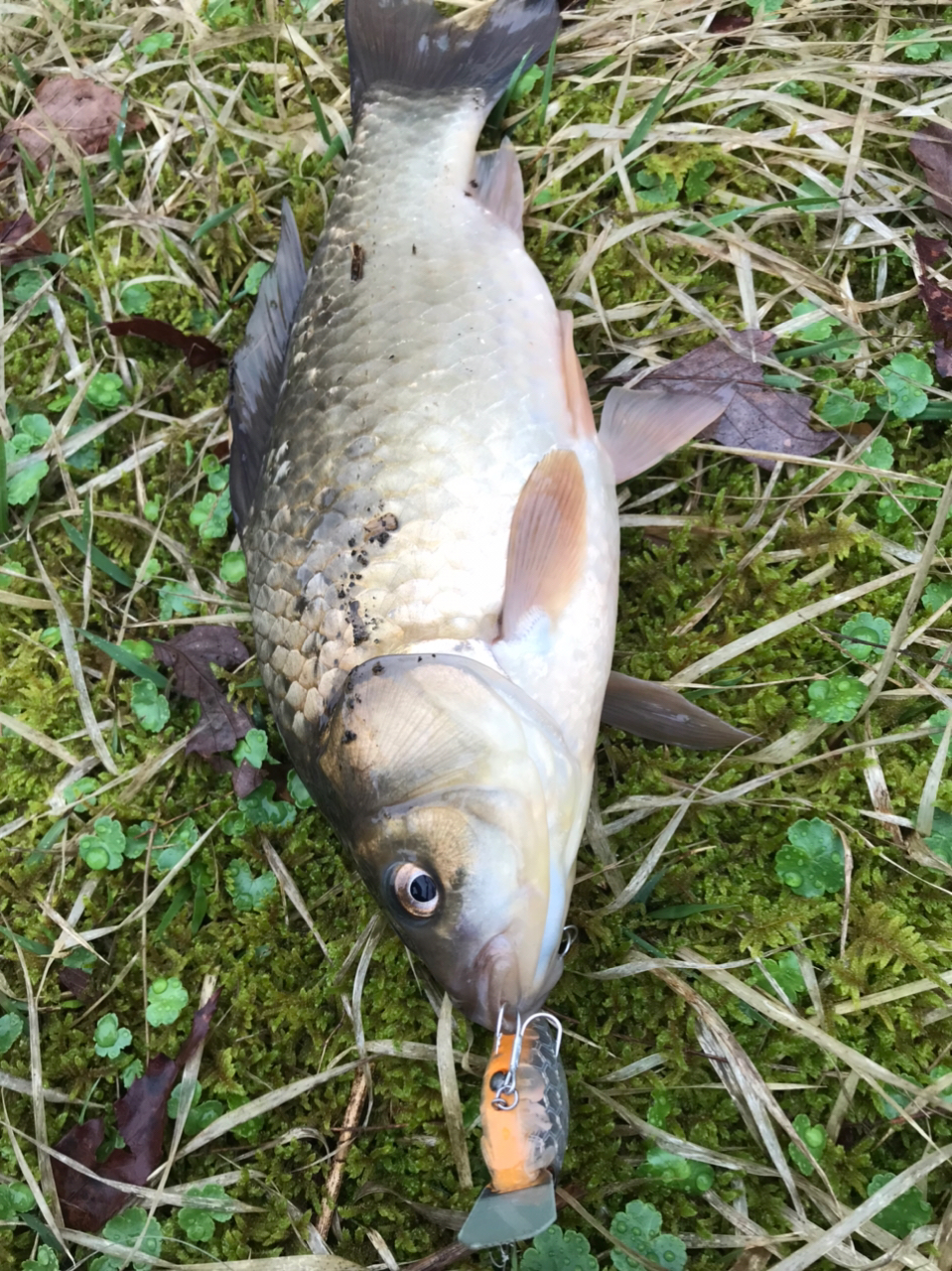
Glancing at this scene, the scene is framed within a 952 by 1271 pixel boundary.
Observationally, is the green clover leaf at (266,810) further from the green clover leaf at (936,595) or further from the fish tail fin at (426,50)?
the fish tail fin at (426,50)

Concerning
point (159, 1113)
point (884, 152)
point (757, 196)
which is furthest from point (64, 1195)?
point (884, 152)

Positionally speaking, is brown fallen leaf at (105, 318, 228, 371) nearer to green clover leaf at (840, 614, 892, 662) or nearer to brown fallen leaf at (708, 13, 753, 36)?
brown fallen leaf at (708, 13, 753, 36)

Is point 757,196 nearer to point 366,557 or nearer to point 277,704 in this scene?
point 366,557

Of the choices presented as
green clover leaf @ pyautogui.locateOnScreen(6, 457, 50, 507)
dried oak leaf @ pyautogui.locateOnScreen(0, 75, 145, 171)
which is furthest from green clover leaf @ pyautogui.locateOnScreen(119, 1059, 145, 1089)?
dried oak leaf @ pyautogui.locateOnScreen(0, 75, 145, 171)

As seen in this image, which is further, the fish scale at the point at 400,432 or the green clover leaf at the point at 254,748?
the green clover leaf at the point at 254,748

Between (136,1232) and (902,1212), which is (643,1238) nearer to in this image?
(902,1212)

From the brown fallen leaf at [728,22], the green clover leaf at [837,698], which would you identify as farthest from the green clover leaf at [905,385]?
the brown fallen leaf at [728,22]

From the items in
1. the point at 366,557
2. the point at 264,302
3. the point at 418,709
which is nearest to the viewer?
the point at 418,709
